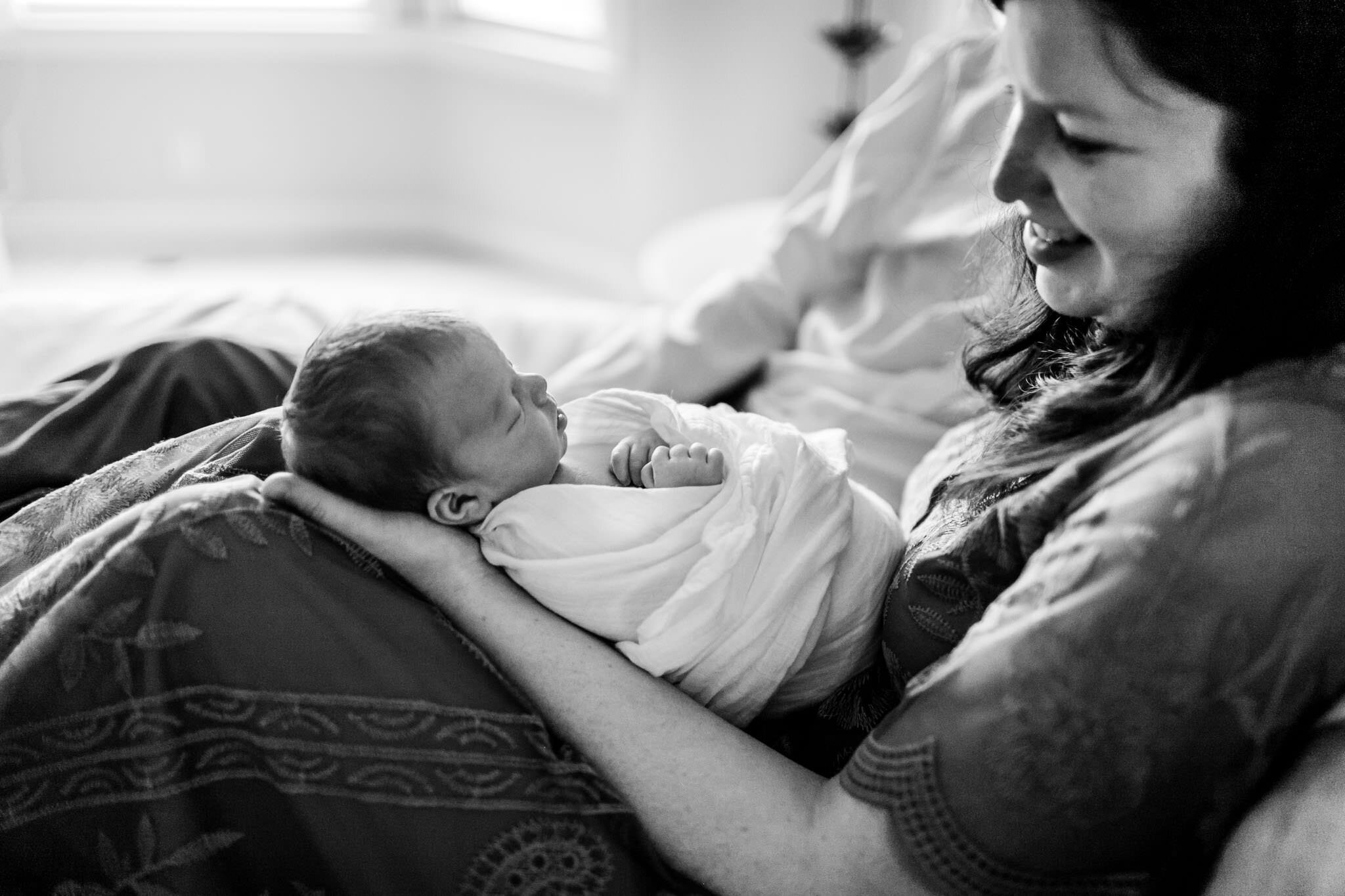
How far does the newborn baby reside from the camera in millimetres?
1009

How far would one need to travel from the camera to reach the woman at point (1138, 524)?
2.47 ft

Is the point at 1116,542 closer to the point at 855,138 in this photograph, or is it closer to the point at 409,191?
the point at 855,138

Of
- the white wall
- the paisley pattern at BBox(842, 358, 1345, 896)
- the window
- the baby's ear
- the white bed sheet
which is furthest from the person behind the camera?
the window

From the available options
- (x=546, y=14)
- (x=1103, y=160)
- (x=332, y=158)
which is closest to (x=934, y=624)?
(x=1103, y=160)

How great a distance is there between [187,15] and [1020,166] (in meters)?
3.92

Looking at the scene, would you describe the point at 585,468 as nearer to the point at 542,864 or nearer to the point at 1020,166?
the point at 542,864

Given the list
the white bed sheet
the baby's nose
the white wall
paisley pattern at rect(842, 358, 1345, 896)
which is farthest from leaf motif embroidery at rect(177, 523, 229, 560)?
the white wall

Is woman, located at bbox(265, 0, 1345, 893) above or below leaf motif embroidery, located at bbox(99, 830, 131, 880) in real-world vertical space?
above

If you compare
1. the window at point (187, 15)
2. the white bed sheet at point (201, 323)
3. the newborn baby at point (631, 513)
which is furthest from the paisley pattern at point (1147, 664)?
the window at point (187, 15)

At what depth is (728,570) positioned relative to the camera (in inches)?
39.8

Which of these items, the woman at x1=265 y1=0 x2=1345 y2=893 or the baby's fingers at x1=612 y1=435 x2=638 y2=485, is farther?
the baby's fingers at x1=612 y1=435 x2=638 y2=485

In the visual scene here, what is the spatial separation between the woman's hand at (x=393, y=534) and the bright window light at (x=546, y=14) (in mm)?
2935

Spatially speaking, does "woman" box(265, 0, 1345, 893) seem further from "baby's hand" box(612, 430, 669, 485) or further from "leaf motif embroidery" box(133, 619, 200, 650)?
"leaf motif embroidery" box(133, 619, 200, 650)

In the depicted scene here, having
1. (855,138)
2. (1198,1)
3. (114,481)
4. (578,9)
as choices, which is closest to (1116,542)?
(1198,1)
